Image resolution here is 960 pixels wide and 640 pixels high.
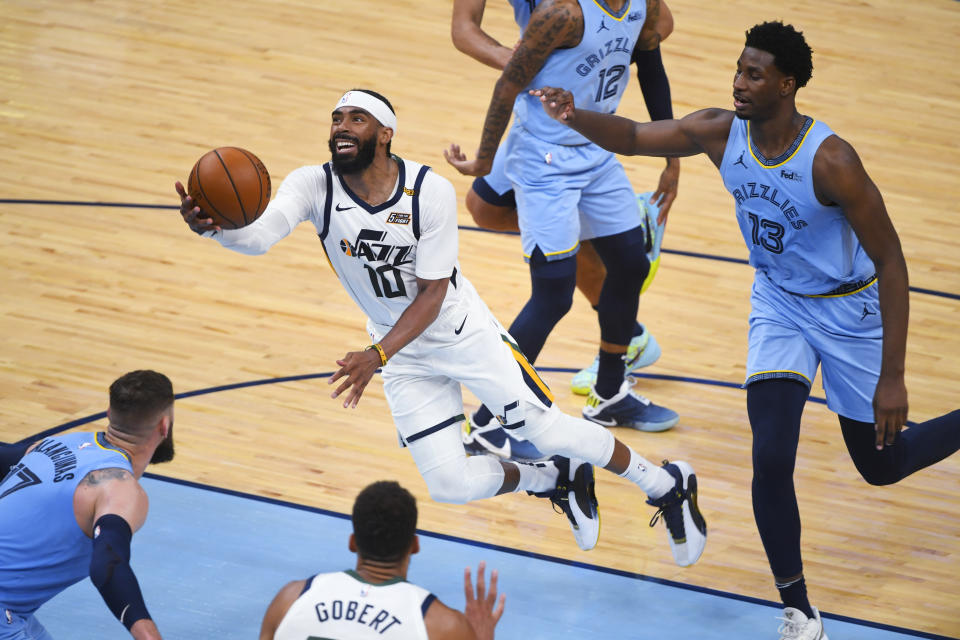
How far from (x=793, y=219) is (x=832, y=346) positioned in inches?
21.3

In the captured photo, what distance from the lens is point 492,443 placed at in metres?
6.14

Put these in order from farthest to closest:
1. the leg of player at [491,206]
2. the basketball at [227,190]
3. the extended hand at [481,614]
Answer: the leg of player at [491,206] → the basketball at [227,190] → the extended hand at [481,614]

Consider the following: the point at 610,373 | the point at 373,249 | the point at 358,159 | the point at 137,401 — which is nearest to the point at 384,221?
the point at 373,249

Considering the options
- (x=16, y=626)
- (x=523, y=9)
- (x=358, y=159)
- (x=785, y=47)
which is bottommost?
(x=16, y=626)

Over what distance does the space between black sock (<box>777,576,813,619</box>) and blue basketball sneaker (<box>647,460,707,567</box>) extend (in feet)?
2.04

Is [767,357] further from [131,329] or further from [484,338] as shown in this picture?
[131,329]

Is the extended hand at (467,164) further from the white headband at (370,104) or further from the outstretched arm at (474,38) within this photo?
the white headband at (370,104)

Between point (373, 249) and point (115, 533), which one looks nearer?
point (115, 533)

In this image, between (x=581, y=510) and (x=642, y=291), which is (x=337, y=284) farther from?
(x=581, y=510)

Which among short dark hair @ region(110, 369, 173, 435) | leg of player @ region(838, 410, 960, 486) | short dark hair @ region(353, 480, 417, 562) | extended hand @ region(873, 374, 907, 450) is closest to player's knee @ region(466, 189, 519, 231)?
leg of player @ region(838, 410, 960, 486)

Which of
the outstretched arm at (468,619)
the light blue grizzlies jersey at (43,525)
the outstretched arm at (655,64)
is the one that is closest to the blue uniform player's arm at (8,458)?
the light blue grizzlies jersey at (43,525)

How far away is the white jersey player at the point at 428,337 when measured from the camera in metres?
4.62

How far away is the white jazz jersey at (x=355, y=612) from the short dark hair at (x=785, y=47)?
234 centimetres

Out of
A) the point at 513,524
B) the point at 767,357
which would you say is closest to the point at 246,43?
the point at 513,524
